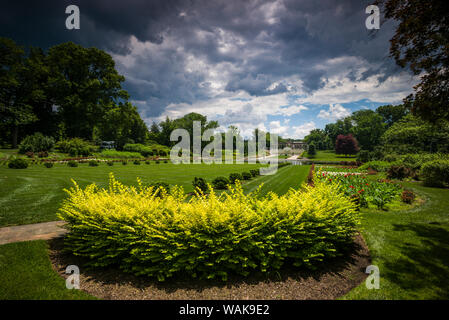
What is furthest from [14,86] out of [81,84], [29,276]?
[29,276]

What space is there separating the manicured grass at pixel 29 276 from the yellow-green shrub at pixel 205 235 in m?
0.52

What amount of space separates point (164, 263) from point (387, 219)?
732 centimetres

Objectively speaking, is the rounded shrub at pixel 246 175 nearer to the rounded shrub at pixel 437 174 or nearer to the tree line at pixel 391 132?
the tree line at pixel 391 132

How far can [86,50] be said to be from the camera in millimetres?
30656

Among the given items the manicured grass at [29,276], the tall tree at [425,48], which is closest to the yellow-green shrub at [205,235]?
the manicured grass at [29,276]

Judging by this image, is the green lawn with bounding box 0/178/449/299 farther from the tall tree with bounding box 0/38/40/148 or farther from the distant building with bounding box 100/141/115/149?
the distant building with bounding box 100/141/115/149

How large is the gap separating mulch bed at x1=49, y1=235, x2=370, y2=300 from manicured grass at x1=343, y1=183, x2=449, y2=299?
0.34 metres

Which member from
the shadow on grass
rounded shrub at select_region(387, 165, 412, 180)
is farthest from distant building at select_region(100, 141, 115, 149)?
the shadow on grass

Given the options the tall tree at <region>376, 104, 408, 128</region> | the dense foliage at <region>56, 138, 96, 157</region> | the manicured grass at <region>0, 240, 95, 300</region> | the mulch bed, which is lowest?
the mulch bed

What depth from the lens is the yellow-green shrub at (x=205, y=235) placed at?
326cm

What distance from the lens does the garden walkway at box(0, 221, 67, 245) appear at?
15.1ft

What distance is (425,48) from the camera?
15.2 ft

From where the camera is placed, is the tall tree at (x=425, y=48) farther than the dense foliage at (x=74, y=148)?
No

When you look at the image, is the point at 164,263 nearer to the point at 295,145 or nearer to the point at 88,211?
the point at 88,211
